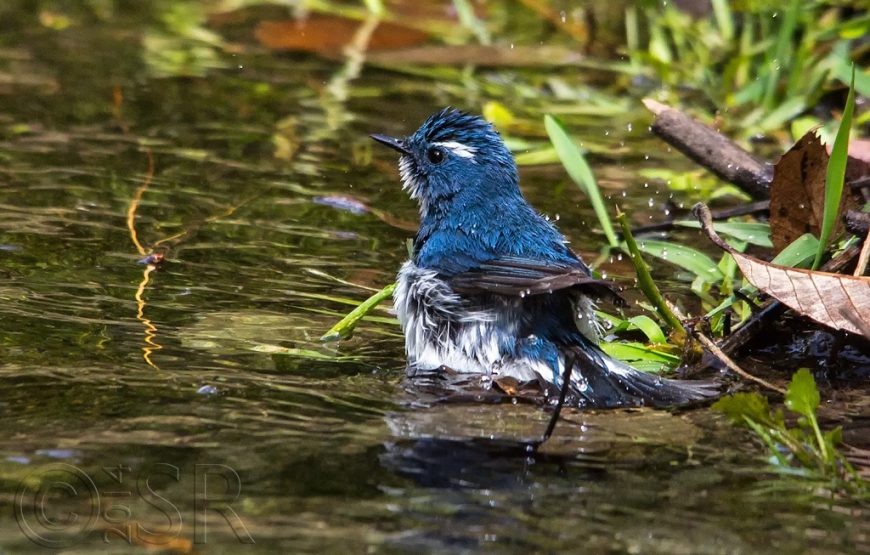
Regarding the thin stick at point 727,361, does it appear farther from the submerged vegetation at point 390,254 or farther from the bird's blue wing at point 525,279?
the bird's blue wing at point 525,279

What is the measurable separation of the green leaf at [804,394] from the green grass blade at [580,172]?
2287mm

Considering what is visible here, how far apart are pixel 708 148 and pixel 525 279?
184cm

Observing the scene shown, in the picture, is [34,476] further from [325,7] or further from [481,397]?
[325,7]

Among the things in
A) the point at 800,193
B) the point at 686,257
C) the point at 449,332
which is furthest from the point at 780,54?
the point at 449,332

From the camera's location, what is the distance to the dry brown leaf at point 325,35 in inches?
373

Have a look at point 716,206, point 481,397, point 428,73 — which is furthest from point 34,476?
point 428,73

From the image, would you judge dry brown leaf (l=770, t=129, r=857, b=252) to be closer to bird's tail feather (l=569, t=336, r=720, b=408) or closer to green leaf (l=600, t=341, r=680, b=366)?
green leaf (l=600, t=341, r=680, b=366)

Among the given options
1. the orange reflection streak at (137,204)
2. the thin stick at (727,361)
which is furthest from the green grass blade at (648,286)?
the orange reflection streak at (137,204)

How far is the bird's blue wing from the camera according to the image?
13.2ft

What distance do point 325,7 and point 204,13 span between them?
0.96m

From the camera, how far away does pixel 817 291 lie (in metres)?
4.37

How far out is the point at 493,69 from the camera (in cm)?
902

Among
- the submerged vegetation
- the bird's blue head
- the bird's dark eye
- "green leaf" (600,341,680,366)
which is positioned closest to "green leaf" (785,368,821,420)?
the submerged vegetation

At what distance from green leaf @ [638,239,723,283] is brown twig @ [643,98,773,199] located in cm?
39
